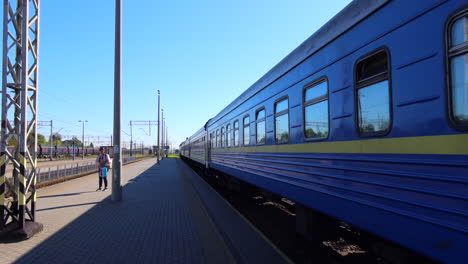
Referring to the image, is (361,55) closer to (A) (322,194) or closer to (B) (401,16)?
(B) (401,16)

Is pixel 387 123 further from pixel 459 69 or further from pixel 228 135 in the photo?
pixel 228 135

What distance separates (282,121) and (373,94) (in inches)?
101

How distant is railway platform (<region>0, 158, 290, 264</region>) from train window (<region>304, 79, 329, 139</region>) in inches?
73.5

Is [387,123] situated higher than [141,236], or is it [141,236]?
[387,123]

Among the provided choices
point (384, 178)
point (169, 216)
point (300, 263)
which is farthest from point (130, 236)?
point (384, 178)

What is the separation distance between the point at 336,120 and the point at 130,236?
4220mm

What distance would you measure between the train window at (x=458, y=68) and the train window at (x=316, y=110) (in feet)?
6.20

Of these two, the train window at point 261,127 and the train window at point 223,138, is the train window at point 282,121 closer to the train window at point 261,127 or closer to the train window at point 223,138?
the train window at point 261,127

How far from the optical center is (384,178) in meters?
3.17

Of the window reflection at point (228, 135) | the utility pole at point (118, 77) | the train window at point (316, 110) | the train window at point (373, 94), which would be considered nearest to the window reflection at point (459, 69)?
the train window at point (373, 94)

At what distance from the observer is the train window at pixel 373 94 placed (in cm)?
331

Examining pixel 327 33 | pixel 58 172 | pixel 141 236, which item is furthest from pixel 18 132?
pixel 58 172

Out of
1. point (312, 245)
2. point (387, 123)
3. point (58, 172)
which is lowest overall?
point (312, 245)

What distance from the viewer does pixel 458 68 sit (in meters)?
2.52
